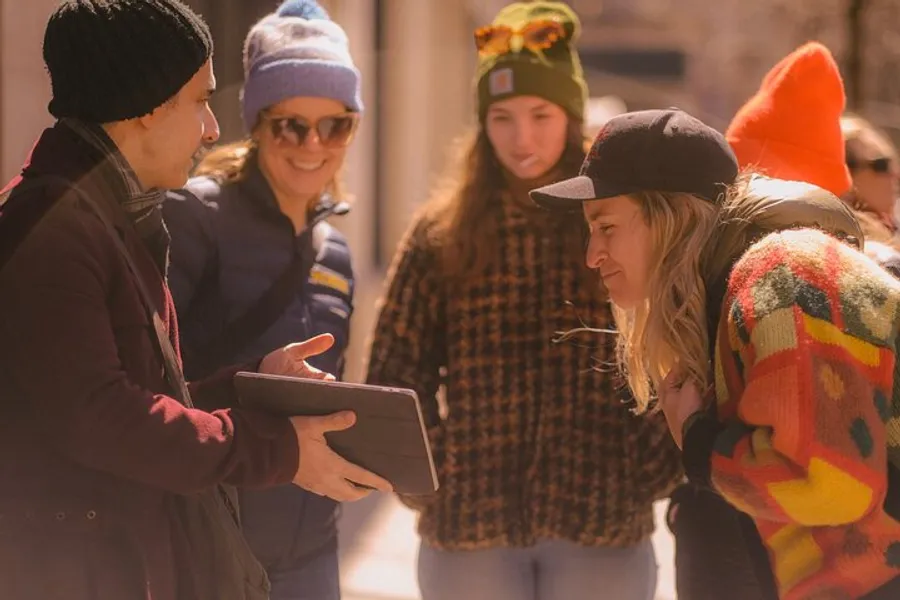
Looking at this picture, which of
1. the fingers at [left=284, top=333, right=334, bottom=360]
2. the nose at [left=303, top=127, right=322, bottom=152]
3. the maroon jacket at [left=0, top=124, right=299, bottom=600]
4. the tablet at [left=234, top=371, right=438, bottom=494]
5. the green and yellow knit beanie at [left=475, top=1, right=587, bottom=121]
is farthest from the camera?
the green and yellow knit beanie at [left=475, top=1, right=587, bottom=121]

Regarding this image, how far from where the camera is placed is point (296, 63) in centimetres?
278

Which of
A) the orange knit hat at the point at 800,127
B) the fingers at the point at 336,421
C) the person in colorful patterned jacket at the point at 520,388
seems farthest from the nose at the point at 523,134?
the fingers at the point at 336,421

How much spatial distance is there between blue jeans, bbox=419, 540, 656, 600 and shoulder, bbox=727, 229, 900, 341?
118 centimetres

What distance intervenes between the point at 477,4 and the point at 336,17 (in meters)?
8.30

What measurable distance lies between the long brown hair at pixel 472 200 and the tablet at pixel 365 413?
971mm

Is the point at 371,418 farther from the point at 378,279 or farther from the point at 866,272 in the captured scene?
the point at 378,279

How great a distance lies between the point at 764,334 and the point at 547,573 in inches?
51.1

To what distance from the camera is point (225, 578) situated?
1896 millimetres

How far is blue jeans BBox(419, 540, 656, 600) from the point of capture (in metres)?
2.79

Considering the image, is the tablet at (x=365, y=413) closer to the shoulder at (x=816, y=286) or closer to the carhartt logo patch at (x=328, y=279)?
the shoulder at (x=816, y=286)

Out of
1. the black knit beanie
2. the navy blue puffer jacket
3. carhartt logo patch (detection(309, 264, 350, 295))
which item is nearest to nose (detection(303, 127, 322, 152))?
the navy blue puffer jacket

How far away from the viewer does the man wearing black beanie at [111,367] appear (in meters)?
1.61

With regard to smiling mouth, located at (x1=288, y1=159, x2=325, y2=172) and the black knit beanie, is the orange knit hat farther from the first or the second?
the black knit beanie

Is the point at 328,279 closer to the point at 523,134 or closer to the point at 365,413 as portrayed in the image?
the point at 523,134
